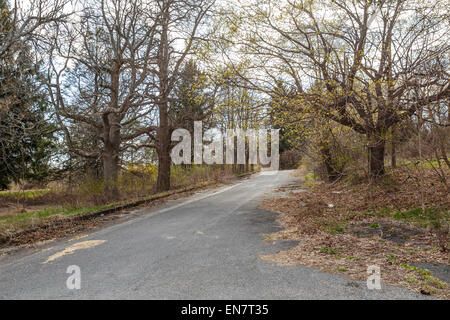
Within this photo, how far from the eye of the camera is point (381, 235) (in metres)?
5.55

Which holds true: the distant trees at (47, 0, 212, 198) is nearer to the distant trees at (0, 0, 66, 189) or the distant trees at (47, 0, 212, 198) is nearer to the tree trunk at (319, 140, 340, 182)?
the distant trees at (0, 0, 66, 189)

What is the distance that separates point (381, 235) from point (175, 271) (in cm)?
379

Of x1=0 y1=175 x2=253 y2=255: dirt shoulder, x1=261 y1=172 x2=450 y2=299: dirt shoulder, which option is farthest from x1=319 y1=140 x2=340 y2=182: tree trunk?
x1=0 y1=175 x2=253 y2=255: dirt shoulder

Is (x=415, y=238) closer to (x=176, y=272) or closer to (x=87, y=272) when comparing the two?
(x=176, y=272)

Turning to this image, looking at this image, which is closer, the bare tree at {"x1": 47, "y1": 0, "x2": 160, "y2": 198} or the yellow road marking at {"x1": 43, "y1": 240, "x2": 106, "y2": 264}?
the yellow road marking at {"x1": 43, "y1": 240, "x2": 106, "y2": 264}

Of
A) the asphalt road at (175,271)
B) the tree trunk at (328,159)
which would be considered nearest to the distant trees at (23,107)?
the asphalt road at (175,271)

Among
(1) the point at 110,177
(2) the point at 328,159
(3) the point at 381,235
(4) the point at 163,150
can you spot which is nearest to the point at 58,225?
(1) the point at 110,177

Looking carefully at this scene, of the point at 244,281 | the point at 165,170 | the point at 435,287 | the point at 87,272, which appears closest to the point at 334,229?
the point at 435,287

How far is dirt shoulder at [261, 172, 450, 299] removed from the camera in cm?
386

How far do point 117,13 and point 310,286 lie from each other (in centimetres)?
1055

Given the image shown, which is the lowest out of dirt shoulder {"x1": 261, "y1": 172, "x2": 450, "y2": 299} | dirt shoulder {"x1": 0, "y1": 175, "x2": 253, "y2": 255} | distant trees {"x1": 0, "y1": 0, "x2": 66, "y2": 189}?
dirt shoulder {"x1": 0, "y1": 175, "x2": 253, "y2": 255}

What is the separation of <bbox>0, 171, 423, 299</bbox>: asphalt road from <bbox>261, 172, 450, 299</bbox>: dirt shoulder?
1.18 ft

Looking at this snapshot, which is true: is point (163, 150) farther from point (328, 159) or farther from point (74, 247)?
point (74, 247)

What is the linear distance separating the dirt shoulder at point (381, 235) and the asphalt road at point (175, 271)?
359 mm
